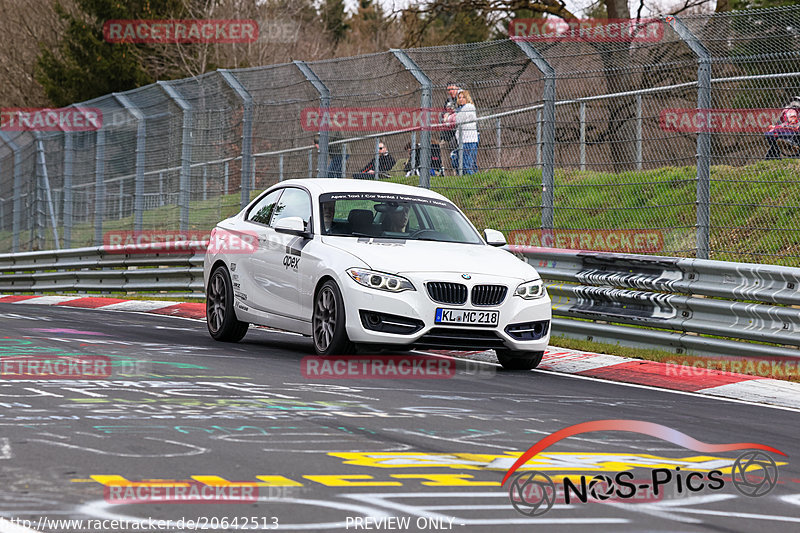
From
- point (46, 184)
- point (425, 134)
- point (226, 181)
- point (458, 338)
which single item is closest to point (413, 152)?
point (425, 134)

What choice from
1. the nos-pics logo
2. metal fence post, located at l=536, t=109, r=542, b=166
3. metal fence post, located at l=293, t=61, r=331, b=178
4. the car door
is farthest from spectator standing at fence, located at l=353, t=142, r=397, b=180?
the nos-pics logo

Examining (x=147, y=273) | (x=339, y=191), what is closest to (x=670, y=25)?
(x=339, y=191)

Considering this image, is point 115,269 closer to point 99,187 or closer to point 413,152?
point 99,187

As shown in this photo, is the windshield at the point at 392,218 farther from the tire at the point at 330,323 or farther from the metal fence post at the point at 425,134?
A: the metal fence post at the point at 425,134

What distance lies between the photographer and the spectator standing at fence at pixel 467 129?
47.9 ft

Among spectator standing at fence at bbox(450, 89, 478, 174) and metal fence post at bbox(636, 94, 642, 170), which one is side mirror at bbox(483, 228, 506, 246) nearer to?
metal fence post at bbox(636, 94, 642, 170)

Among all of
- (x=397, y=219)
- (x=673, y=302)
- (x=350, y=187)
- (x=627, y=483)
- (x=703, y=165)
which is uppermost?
(x=703, y=165)

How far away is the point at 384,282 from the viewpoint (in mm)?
10344

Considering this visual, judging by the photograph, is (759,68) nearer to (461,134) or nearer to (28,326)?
(461,134)

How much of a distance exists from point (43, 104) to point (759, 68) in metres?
49.0

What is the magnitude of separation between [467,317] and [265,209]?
3027 millimetres

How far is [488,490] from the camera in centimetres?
561

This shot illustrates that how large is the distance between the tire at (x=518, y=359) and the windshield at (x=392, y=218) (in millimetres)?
1147


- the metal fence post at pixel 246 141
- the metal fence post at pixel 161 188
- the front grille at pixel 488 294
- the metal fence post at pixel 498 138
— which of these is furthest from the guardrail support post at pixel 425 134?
the metal fence post at pixel 161 188
